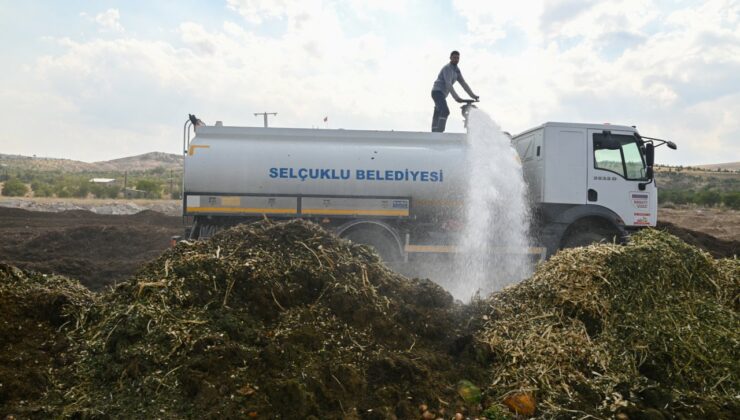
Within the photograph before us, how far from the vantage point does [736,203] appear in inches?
1219

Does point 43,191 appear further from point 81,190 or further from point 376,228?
point 376,228

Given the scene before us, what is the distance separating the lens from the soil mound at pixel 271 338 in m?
3.77

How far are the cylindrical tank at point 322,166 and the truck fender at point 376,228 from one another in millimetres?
521

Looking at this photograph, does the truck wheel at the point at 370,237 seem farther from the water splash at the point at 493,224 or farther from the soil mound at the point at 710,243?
the soil mound at the point at 710,243

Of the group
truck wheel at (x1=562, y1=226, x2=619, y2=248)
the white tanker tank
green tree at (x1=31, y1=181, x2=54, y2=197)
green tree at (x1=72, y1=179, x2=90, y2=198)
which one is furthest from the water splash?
green tree at (x1=31, y1=181, x2=54, y2=197)

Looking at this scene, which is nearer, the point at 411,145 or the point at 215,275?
the point at 215,275

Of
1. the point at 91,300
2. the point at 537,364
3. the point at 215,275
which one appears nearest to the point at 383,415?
the point at 537,364

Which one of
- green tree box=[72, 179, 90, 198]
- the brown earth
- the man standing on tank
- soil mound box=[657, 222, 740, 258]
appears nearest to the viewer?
the brown earth

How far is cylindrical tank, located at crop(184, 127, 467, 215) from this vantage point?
9.34 meters

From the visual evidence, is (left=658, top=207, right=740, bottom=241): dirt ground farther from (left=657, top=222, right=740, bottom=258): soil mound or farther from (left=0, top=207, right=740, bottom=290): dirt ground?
(left=657, top=222, right=740, bottom=258): soil mound

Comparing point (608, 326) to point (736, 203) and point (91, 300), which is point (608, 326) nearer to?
point (91, 300)

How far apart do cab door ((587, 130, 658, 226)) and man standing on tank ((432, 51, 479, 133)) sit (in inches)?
105

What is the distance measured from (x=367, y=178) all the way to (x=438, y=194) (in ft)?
4.60

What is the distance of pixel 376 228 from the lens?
956 centimetres
